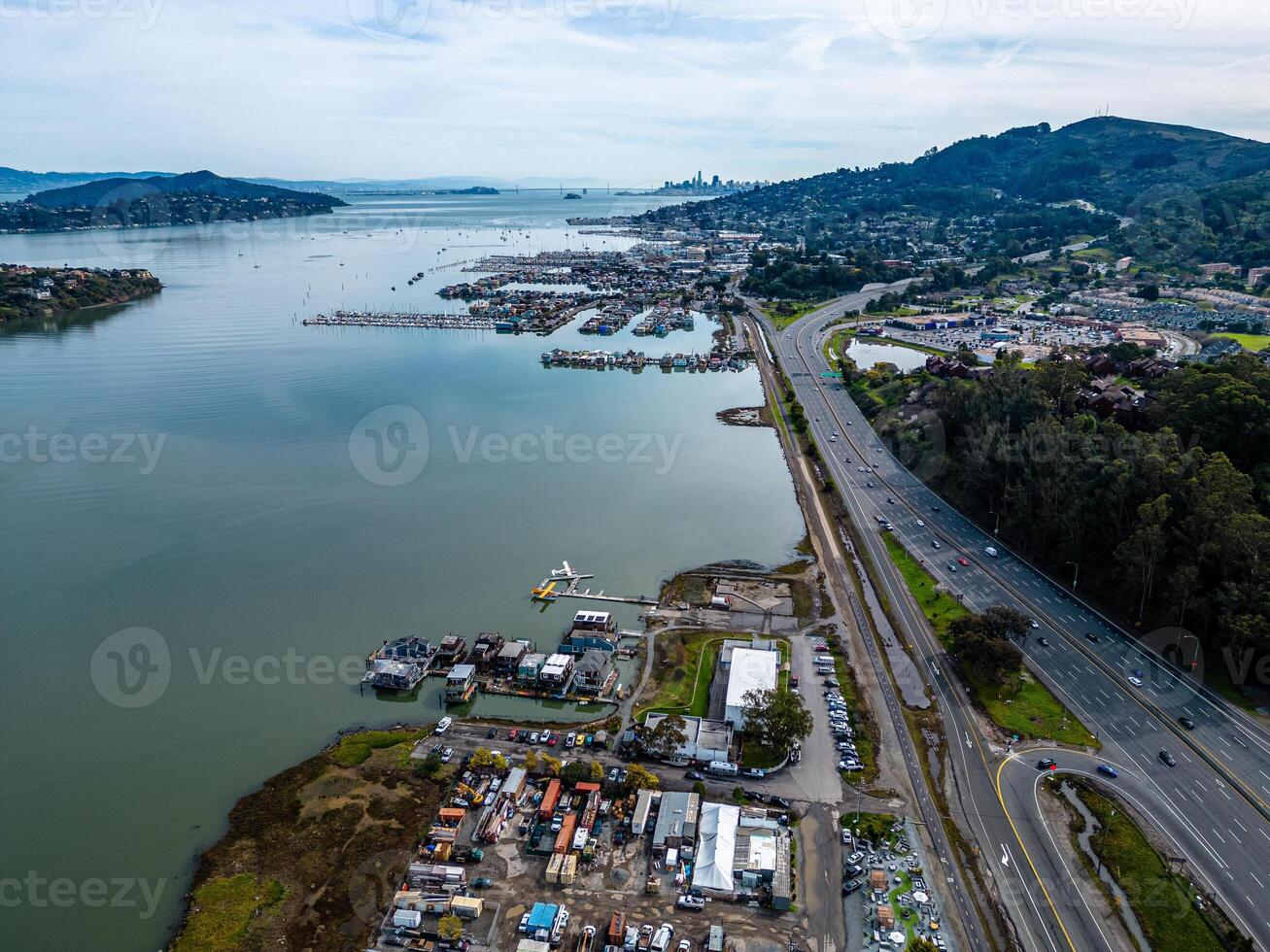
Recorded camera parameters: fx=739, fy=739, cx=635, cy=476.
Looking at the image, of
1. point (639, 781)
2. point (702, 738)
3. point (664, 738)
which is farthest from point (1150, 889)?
point (639, 781)

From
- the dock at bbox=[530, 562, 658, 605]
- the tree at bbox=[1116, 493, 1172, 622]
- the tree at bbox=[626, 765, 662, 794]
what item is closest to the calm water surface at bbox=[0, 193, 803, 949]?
the dock at bbox=[530, 562, 658, 605]

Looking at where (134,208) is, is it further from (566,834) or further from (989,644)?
(989,644)

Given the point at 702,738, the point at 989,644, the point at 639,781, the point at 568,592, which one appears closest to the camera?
the point at 639,781

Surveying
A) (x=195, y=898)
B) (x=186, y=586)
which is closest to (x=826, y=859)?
(x=195, y=898)

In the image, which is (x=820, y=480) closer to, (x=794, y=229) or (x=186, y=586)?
(x=186, y=586)

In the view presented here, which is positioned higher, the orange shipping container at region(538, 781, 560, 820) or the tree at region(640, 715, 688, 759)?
the tree at region(640, 715, 688, 759)

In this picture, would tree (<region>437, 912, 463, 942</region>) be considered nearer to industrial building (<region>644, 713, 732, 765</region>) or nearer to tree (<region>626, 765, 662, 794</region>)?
tree (<region>626, 765, 662, 794</region>)

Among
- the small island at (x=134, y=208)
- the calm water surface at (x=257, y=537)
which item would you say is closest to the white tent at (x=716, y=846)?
the calm water surface at (x=257, y=537)
